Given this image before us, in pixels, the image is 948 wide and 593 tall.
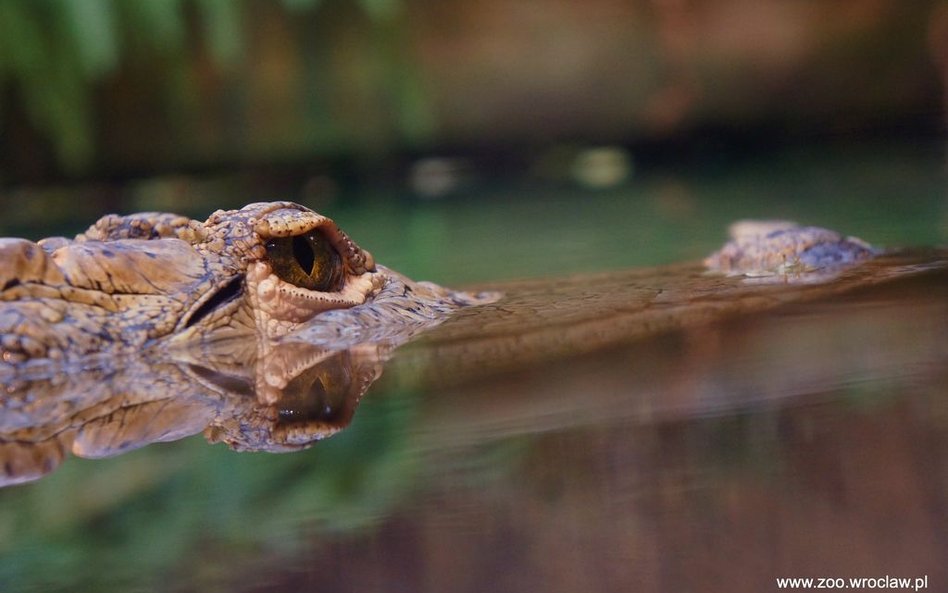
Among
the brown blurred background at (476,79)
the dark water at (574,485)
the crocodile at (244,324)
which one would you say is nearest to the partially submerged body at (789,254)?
the crocodile at (244,324)

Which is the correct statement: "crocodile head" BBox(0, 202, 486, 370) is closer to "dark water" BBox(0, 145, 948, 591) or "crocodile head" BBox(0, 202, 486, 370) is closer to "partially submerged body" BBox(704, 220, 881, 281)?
"dark water" BBox(0, 145, 948, 591)

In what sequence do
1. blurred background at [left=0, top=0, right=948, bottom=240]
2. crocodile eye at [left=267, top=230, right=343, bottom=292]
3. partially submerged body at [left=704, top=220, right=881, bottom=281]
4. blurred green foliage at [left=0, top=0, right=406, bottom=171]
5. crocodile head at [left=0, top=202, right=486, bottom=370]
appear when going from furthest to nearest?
blurred background at [left=0, top=0, right=948, bottom=240], blurred green foliage at [left=0, top=0, right=406, bottom=171], partially submerged body at [left=704, top=220, right=881, bottom=281], crocodile eye at [left=267, top=230, right=343, bottom=292], crocodile head at [left=0, top=202, right=486, bottom=370]

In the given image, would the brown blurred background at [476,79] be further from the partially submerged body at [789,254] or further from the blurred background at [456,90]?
the partially submerged body at [789,254]

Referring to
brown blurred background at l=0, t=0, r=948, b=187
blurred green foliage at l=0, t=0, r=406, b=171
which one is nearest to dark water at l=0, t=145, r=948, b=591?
blurred green foliage at l=0, t=0, r=406, b=171

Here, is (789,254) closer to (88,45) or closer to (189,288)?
(189,288)

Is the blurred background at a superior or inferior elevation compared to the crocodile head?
superior

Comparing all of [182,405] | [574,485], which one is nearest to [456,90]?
[182,405]

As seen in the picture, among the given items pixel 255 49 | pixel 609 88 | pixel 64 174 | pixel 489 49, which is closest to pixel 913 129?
pixel 609 88

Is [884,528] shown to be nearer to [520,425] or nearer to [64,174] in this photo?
[520,425]
